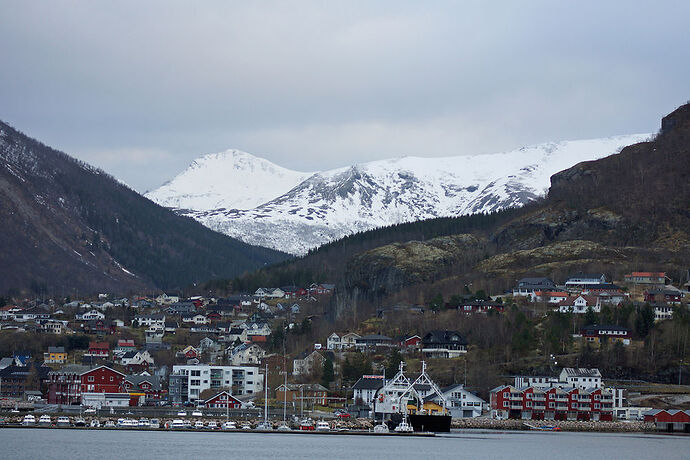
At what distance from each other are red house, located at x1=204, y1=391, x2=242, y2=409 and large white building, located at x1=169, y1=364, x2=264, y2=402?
31.2 feet

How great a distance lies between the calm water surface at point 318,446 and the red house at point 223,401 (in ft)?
63.0

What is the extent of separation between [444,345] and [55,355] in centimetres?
5255

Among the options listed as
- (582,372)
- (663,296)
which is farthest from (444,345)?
(663,296)

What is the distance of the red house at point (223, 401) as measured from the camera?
132m

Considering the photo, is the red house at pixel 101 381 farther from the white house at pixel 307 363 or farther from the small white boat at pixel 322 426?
the small white boat at pixel 322 426

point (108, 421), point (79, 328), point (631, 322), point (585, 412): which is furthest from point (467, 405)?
point (79, 328)

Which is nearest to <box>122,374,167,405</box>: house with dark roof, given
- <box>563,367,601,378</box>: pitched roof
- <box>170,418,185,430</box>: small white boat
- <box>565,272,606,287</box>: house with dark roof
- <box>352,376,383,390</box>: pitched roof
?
<box>170,418,185,430</box>: small white boat

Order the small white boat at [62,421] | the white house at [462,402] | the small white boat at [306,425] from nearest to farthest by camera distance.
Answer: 1. the small white boat at [62,421]
2. the small white boat at [306,425]
3. the white house at [462,402]

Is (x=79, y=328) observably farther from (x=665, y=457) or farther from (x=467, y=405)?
(x=665, y=457)

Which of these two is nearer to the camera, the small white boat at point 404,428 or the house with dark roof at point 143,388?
the small white boat at point 404,428

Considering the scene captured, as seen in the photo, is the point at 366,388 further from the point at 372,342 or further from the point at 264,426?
the point at 372,342

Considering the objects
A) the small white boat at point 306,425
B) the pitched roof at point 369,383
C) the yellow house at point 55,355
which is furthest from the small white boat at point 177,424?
the yellow house at point 55,355

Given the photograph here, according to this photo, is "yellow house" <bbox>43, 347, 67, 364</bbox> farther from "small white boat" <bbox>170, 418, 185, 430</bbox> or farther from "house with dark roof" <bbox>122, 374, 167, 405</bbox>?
"small white boat" <bbox>170, 418, 185, 430</bbox>

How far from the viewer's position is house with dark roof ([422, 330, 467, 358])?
14738 centimetres
